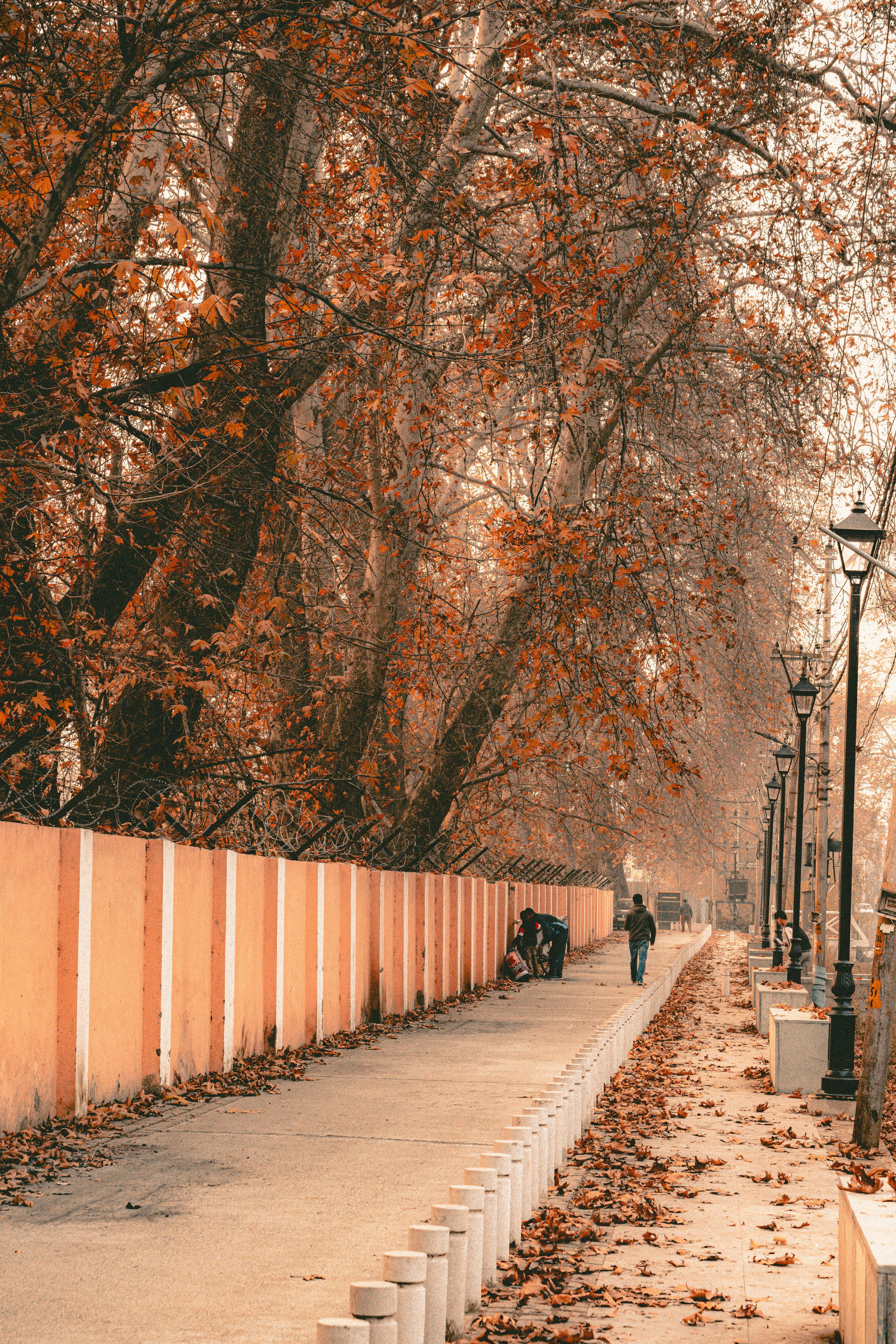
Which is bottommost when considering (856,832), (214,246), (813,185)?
(856,832)

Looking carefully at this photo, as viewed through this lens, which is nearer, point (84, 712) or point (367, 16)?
point (367, 16)

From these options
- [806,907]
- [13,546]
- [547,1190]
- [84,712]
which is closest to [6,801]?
[13,546]

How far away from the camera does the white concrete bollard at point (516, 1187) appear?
7.40 meters

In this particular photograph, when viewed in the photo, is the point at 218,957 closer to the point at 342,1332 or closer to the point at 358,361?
the point at 358,361

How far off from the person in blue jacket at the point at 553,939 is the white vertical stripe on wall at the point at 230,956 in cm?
1845

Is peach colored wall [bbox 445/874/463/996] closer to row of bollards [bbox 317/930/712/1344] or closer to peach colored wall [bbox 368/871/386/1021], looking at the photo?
peach colored wall [bbox 368/871/386/1021]

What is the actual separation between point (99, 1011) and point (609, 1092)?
18.9ft

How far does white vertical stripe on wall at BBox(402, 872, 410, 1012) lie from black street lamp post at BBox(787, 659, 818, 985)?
5.79 metres

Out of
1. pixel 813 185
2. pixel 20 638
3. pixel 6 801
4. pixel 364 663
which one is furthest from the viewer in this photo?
pixel 364 663

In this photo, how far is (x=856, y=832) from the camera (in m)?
98.3

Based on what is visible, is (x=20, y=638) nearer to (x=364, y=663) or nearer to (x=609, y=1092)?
(x=609, y=1092)

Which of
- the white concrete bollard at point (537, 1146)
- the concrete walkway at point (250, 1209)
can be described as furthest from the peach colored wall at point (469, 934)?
the white concrete bollard at point (537, 1146)

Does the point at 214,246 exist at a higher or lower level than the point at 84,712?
higher

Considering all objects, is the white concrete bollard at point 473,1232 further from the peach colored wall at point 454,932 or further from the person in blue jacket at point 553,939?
the person in blue jacket at point 553,939
